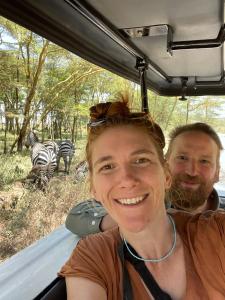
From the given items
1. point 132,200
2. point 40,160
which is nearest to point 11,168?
point 40,160

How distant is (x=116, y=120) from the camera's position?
1.24m

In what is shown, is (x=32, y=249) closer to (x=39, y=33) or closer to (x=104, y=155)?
(x=104, y=155)

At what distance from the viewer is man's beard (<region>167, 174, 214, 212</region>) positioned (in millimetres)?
1808

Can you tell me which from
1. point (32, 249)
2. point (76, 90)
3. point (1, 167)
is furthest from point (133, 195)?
point (76, 90)

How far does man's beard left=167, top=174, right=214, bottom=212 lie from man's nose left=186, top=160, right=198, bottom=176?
0.07ft

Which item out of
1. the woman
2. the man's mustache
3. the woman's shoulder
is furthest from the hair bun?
the man's mustache

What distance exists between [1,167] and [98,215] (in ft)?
7.83

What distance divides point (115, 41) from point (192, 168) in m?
0.78

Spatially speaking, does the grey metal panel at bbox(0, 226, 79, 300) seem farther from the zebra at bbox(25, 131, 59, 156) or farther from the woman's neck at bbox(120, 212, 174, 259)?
the zebra at bbox(25, 131, 59, 156)

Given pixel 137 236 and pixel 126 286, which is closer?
pixel 126 286

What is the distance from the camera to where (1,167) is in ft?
12.9

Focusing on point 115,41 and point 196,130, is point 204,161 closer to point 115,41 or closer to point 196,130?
point 196,130

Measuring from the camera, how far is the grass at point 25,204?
3969 millimetres

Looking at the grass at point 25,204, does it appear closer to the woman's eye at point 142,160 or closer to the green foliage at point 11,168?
the green foliage at point 11,168
